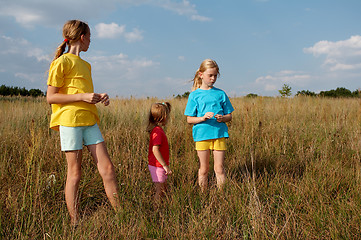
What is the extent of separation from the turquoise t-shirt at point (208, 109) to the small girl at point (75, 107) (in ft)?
3.44

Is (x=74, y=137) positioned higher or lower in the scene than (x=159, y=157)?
higher

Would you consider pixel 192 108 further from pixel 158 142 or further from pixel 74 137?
pixel 74 137

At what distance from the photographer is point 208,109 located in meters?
3.00

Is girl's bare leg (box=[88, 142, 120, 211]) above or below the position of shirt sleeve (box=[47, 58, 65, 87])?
below

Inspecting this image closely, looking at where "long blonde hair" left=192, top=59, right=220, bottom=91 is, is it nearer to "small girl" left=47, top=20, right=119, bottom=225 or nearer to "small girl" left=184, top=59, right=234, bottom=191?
"small girl" left=184, top=59, right=234, bottom=191

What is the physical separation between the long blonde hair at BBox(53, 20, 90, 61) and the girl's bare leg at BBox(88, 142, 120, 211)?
0.89m

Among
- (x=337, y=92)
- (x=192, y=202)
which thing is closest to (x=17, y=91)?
(x=192, y=202)

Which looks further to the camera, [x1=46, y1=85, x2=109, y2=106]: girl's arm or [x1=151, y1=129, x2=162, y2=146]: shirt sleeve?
[x1=151, y1=129, x2=162, y2=146]: shirt sleeve

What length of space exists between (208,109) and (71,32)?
152 cm

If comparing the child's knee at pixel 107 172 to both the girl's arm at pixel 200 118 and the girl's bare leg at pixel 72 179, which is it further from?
the girl's arm at pixel 200 118

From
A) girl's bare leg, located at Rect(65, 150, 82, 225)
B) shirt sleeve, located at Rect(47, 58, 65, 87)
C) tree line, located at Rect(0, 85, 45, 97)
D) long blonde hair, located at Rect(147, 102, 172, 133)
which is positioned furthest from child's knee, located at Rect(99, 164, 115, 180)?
tree line, located at Rect(0, 85, 45, 97)

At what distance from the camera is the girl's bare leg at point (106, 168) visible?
2.34 m

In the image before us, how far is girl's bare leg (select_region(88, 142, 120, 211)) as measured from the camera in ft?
7.66

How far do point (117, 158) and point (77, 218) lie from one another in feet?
3.77
